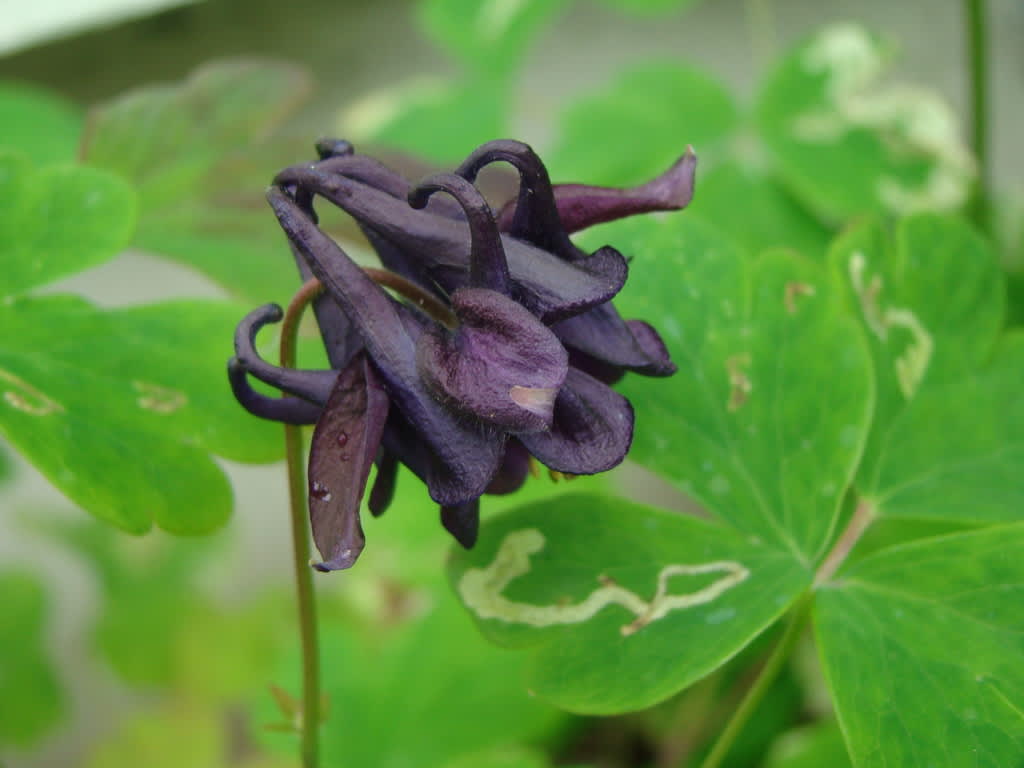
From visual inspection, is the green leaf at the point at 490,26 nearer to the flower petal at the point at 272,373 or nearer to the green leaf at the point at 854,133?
the green leaf at the point at 854,133

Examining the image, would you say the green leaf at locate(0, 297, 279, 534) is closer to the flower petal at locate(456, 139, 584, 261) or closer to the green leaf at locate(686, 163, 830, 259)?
the flower petal at locate(456, 139, 584, 261)

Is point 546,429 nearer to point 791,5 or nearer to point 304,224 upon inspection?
point 304,224

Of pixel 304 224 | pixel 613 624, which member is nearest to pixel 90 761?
pixel 613 624

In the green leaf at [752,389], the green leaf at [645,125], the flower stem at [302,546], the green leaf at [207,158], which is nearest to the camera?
the flower stem at [302,546]

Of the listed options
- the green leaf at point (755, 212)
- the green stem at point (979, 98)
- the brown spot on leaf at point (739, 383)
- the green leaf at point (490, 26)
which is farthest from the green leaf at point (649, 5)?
the brown spot on leaf at point (739, 383)

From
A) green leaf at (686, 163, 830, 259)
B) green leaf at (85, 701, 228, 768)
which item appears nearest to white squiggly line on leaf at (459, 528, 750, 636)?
green leaf at (686, 163, 830, 259)

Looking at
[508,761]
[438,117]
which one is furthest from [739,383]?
[438,117]

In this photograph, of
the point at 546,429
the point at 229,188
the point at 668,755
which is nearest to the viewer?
the point at 546,429
